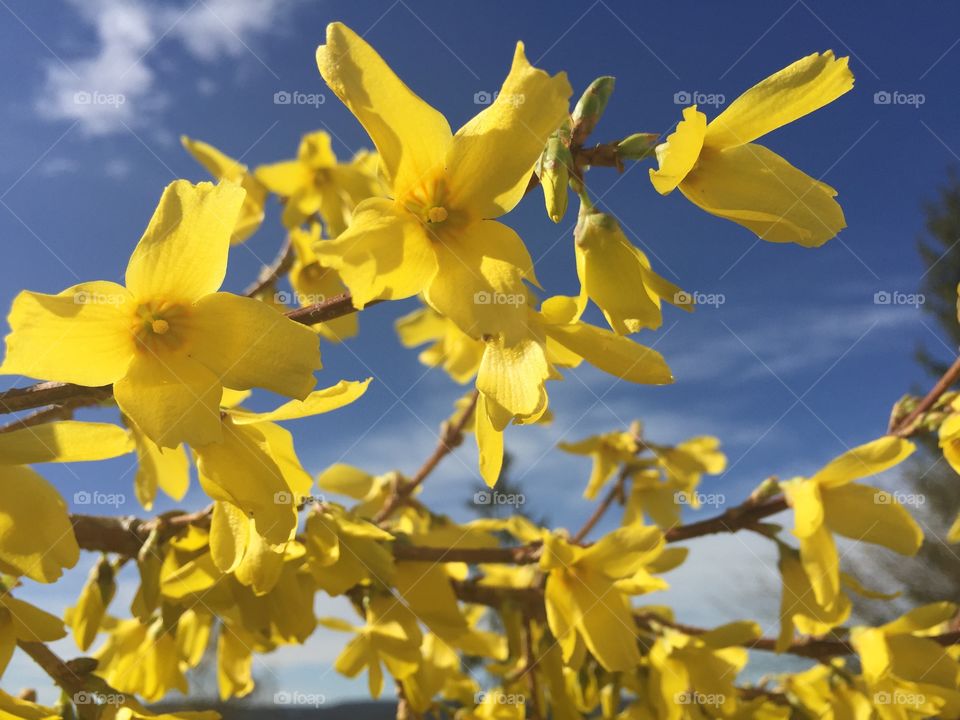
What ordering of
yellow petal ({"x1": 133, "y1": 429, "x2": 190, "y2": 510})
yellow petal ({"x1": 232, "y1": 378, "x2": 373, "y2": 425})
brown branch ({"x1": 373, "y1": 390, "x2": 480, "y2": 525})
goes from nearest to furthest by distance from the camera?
yellow petal ({"x1": 232, "y1": 378, "x2": 373, "y2": 425}), yellow petal ({"x1": 133, "y1": 429, "x2": 190, "y2": 510}), brown branch ({"x1": 373, "y1": 390, "x2": 480, "y2": 525})

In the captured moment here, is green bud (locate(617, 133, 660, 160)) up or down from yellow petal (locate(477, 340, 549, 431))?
up

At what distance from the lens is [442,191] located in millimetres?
895

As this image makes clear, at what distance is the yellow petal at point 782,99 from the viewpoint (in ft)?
2.91

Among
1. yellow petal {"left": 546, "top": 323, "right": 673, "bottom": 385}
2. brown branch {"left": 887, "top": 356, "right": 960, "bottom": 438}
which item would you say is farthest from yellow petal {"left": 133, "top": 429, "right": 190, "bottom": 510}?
brown branch {"left": 887, "top": 356, "right": 960, "bottom": 438}

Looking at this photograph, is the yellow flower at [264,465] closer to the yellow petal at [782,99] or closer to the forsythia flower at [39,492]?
the forsythia flower at [39,492]

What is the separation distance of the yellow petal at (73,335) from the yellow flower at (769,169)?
692mm

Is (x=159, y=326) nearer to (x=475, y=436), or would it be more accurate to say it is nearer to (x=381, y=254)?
(x=381, y=254)

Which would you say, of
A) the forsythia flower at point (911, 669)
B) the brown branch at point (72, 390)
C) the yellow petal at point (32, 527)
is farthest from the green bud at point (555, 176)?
the forsythia flower at point (911, 669)

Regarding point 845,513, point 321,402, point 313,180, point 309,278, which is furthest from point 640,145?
point 313,180

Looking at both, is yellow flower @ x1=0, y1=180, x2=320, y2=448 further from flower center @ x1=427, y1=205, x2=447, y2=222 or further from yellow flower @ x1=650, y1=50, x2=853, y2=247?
yellow flower @ x1=650, y1=50, x2=853, y2=247

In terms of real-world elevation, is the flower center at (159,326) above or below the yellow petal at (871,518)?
above

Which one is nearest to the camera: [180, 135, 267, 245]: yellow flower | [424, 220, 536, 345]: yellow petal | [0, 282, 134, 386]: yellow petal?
[0, 282, 134, 386]: yellow petal

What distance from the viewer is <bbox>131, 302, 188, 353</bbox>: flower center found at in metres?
0.82

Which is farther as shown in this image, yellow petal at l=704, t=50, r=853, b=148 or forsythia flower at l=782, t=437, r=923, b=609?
forsythia flower at l=782, t=437, r=923, b=609
